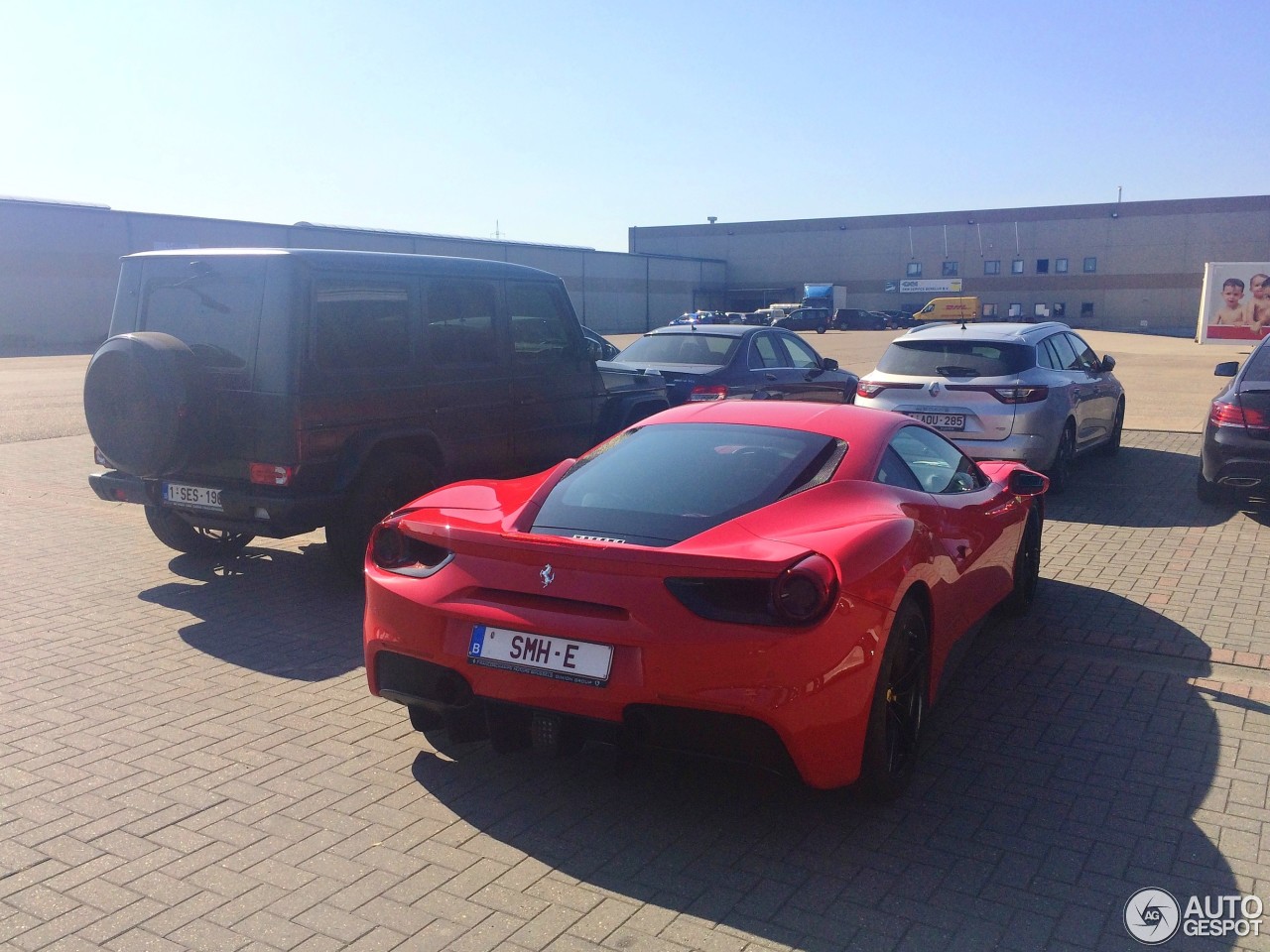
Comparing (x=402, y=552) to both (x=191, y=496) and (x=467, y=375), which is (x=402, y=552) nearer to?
(x=191, y=496)

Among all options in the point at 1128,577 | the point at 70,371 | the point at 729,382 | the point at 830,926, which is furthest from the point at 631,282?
the point at 830,926

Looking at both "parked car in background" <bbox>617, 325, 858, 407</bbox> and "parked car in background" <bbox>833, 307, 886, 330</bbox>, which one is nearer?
"parked car in background" <bbox>617, 325, 858, 407</bbox>

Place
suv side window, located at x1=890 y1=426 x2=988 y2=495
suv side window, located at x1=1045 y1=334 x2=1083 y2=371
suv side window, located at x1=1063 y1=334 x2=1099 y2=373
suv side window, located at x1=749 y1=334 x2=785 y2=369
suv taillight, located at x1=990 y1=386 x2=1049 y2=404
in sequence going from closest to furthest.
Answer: suv side window, located at x1=890 y1=426 x2=988 y2=495 < suv taillight, located at x1=990 y1=386 x2=1049 y2=404 < suv side window, located at x1=1045 y1=334 x2=1083 y2=371 < suv side window, located at x1=1063 y1=334 x2=1099 y2=373 < suv side window, located at x1=749 y1=334 x2=785 y2=369

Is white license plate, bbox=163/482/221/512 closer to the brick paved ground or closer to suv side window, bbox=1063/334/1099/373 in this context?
the brick paved ground

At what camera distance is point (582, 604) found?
3533mm

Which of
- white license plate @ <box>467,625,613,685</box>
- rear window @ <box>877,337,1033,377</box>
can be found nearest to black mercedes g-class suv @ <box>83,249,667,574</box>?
white license plate @ <box>467,625,613,685</box>

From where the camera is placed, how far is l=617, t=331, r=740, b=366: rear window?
11695mm

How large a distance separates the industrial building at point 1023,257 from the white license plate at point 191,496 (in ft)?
Answer: 191

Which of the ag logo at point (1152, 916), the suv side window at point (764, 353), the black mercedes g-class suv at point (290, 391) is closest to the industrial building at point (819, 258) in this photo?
the suv side window at point (764, 353)

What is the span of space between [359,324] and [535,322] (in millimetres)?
1876

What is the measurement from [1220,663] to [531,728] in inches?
148

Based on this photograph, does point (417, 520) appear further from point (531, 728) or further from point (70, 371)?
point (70, 371)

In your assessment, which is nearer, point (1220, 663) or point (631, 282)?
point (1220, 663)

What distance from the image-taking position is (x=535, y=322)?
8211 millimetres
